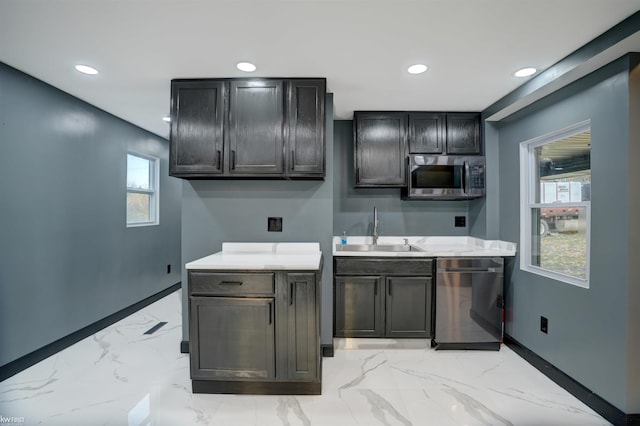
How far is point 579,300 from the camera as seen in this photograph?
206cm

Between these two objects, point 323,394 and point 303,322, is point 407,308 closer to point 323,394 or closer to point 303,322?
point 323,394

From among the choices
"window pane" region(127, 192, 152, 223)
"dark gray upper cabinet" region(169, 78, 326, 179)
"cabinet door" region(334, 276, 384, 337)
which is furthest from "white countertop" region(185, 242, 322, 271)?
"window pane" region(127, 192, 152, 223)

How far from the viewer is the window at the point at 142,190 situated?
12.3 ft

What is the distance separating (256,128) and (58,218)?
1979mm

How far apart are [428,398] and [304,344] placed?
93 centimetres

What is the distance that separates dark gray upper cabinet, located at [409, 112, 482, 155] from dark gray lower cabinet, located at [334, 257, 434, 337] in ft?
4.04

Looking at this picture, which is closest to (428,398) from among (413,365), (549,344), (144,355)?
(413,365)

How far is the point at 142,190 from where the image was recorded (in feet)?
12.8

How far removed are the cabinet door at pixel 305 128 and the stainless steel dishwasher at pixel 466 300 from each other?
148 centimetres

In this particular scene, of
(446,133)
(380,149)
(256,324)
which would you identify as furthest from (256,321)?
(446,133)

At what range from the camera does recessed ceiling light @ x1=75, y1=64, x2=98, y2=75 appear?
217 centimetres

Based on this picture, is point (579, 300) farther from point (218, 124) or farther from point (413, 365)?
point (218, 124)

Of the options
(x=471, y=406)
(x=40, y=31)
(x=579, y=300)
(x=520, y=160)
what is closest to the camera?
(x=40, y=31)

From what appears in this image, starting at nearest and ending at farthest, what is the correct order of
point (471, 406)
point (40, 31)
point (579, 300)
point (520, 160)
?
point (40, 31) → point (471, 406) → point (579, 300) → point (520, 160)
